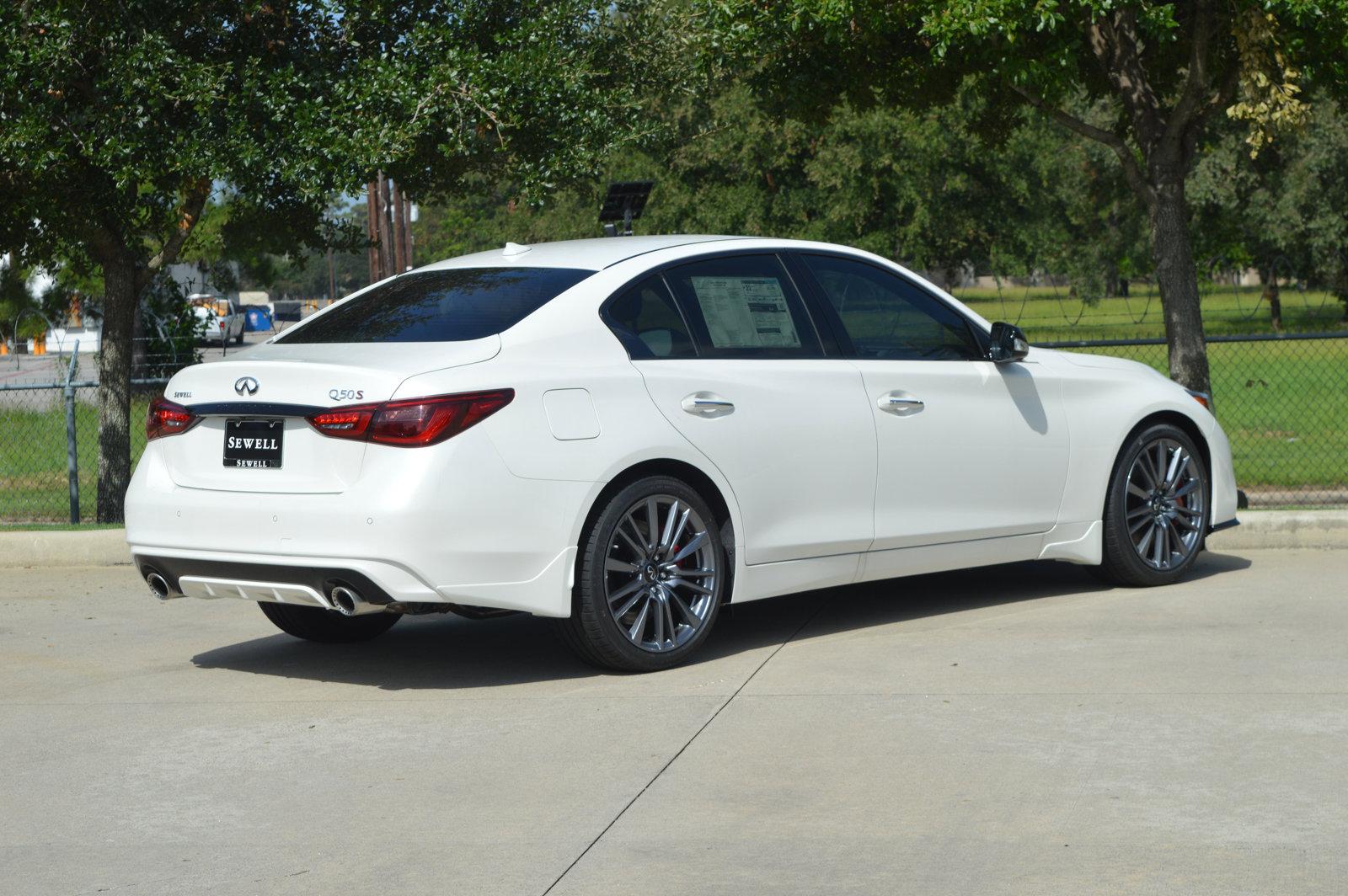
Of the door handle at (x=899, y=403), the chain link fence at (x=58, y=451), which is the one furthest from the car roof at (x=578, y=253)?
the chain link fence at (x=58, y=451)

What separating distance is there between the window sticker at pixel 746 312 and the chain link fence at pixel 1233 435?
302cm

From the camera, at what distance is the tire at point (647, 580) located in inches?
257

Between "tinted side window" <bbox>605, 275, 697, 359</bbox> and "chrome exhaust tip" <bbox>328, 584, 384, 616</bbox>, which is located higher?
"tinted side window" <bbox>605, 275, 697, 359</bbox>

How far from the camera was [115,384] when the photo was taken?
12.5 m

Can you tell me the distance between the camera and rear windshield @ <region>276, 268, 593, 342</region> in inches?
263

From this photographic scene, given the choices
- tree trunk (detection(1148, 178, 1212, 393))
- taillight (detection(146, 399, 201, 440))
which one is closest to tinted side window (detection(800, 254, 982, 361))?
taillight (detection(146, 399, 201, 440))

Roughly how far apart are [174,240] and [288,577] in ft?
24.7

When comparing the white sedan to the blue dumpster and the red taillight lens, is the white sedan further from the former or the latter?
the blue dumpster

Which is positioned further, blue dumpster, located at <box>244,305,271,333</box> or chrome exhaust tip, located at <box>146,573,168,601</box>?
blue dumpster, located at <box>244,305,271,333</box>

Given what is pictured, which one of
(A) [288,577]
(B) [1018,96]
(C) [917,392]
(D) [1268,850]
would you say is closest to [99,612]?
(A) [288,577]

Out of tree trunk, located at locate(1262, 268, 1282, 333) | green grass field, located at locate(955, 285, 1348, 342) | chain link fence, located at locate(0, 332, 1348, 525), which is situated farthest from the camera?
tree trunk, located at locate(1262, 268, 1282, 333)

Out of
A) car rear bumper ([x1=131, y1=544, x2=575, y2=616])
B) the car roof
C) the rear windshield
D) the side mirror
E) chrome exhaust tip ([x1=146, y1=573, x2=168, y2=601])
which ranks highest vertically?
the car roof

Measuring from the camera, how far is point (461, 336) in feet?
21.6

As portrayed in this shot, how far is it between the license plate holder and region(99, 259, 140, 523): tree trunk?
20.7 ft
